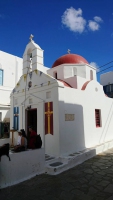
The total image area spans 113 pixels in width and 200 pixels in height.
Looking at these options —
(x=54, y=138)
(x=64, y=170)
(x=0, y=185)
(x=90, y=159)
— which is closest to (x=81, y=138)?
(x=90, y=159)

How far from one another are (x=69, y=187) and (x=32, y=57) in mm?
6892

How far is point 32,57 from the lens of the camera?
29.4 feet

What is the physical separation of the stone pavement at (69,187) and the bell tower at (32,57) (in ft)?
18.7

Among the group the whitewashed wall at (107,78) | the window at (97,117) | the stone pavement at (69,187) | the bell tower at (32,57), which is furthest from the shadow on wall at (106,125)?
the whitewashed wall at (107,78)

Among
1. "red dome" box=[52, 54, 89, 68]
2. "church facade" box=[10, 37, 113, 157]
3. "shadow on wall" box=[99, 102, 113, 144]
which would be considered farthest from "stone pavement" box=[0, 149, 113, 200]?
"red dome" box=[52, 54, 89, 68]

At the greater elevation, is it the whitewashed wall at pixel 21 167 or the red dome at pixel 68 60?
the red dome at pixel 68 60

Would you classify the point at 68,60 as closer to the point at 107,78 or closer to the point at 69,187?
the point at 69,187

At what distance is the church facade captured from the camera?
24.4 feet

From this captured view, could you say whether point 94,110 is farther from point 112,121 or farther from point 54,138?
point 54,138

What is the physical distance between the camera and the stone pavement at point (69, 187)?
14.0 ft

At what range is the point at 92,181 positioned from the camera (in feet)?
16.9

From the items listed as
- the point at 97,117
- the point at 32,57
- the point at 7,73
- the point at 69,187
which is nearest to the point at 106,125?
the point at 97,117

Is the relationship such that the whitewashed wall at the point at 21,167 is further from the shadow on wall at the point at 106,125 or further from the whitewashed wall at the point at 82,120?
the shadow on wall at the point at 106,125

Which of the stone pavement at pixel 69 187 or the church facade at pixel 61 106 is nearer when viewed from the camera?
the stone pavement at pixel 69 187
